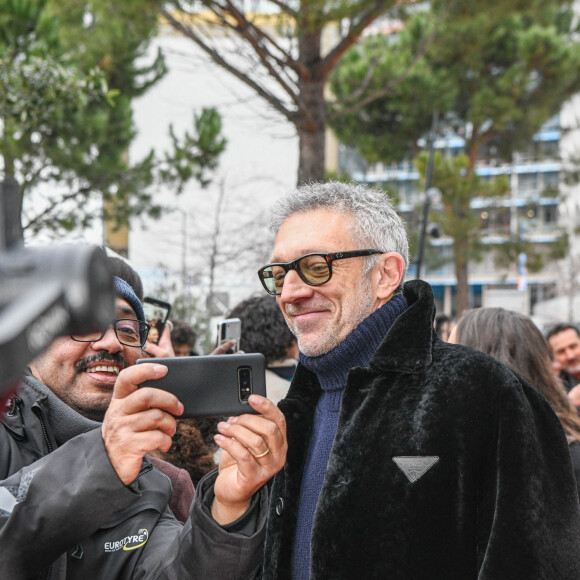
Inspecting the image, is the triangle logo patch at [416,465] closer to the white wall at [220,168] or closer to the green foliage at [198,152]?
the white wall at [220,168]

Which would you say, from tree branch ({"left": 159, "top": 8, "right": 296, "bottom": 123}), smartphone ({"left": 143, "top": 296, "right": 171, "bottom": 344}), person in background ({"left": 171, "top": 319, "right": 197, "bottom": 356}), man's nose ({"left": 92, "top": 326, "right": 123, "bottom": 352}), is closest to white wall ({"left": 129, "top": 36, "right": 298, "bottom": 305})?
tree branch ({"left": 159, "top": 8, "right": 296, "bottom": 123})

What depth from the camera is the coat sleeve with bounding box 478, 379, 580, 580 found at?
1676 mm

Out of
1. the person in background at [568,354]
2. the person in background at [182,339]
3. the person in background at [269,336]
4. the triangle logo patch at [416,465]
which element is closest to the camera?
the triangle logo patch at [416,465]

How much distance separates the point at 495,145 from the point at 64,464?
65.8 feet

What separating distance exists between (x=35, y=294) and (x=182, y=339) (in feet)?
16.2

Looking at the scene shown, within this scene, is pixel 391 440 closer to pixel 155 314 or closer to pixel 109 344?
pixel 109 344

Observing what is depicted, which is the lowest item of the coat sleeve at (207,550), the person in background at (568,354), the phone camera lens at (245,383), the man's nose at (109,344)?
the person in background at (568,354)

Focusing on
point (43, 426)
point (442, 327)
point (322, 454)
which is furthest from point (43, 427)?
point (442, 327)

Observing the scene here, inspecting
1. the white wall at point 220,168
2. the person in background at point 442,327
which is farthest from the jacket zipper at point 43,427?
the person in background at point 442,327

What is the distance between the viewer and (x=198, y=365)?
165 centimetres

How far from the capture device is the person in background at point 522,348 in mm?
3121

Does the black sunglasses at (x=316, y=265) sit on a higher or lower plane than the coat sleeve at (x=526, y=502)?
higher

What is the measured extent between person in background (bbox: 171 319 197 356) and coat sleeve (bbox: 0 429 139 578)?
3881 mm

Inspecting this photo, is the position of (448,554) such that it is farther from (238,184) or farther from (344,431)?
(238,184)
